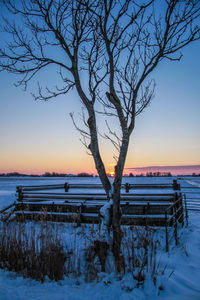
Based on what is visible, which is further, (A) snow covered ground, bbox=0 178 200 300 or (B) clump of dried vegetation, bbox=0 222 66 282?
(B) clump of dried vegetation, bbox=0 222 66 282

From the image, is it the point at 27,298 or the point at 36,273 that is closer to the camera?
the point at 27,298

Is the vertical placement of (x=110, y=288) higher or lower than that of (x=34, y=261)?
lower

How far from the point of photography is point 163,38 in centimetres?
419

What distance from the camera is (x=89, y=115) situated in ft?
15.2

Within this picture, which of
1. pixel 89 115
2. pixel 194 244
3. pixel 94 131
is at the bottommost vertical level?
pixel 194 244

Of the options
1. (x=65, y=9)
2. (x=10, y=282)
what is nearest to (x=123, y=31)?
(x=65, y=9)

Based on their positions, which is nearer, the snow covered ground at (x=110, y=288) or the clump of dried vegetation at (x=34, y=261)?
the snow covered ground at (x=110, y=288)

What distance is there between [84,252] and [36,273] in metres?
1.30

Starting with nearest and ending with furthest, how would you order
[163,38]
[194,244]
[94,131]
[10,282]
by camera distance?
[10,282] → [163,38] → [94,131] → [194,244]

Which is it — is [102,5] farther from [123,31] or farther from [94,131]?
[94,131]

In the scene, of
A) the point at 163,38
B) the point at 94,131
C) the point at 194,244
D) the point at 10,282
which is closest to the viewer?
the point at 10,282

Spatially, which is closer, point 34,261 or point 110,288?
point 110,288

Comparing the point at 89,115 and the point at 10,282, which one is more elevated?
the point at 89,115

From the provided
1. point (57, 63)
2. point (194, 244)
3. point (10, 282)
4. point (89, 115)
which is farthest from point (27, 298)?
point (57, 63)
